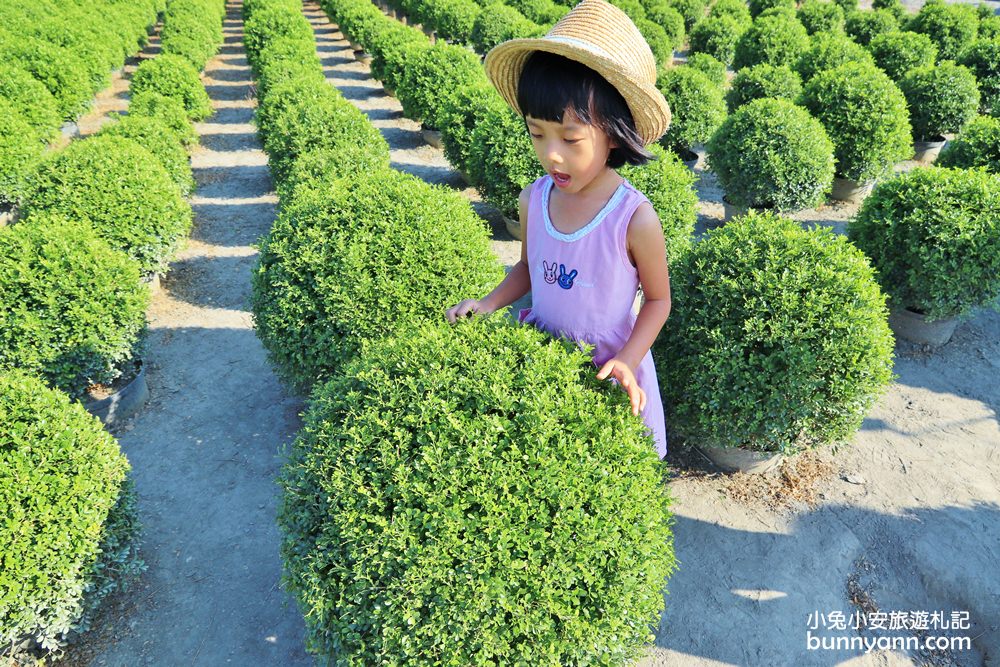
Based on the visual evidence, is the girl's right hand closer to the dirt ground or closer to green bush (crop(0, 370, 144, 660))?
the dirt ground

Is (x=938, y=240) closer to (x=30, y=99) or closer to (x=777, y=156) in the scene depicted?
(x=777, y=156)

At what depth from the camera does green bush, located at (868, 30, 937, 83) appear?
A: 12.9 meters

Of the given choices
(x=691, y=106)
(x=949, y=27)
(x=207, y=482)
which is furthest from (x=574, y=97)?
(x=949, y=27)

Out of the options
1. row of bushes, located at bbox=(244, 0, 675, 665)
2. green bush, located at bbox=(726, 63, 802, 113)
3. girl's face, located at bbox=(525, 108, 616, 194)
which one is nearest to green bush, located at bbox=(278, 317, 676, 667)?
row of bushes, located at bbox=(244, 0, 675, 665)

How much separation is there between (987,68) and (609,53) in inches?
568

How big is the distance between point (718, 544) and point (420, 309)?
2.90 meters

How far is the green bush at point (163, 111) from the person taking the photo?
1033cm

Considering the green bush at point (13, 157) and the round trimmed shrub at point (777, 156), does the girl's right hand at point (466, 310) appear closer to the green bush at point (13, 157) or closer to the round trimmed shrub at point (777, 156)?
the round trimmed shrub at point (777, 156)

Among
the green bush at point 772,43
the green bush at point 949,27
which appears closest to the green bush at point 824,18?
the green bush at point 949,27

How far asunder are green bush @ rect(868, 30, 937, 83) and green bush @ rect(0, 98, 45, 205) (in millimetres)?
15695

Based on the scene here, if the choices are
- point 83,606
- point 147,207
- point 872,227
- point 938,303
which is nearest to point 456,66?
point 147,207

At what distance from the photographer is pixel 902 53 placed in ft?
42.4

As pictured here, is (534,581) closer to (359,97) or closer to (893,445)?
(893,445)

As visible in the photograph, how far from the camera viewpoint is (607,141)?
275 cm
